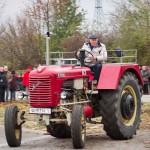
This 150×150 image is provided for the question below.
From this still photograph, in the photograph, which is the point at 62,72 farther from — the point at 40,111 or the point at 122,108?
the point at 122,108

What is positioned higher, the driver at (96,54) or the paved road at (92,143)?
the driver at (96,54)

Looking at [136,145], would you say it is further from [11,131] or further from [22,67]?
[22,67]

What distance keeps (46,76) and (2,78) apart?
12.9 metres

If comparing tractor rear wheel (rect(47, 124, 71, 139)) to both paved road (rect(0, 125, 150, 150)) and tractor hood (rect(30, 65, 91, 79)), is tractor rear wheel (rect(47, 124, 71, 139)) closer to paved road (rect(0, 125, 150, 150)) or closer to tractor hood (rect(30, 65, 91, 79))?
paved road (rect(0, 125, 150, 150))

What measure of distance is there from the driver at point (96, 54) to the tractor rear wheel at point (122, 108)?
51 centimetres

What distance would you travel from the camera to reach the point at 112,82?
10711 mm

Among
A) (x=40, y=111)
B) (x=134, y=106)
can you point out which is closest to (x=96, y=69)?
(x=134, y=106)

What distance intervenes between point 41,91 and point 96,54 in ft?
5.83

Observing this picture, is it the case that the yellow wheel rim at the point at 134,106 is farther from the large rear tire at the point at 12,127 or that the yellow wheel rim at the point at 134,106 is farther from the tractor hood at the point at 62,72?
the large rear tire at the point at 12,127

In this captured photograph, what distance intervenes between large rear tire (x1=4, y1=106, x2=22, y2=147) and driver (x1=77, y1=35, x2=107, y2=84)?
1.82 metres

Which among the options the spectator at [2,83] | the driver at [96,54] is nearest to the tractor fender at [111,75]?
the driver at [96,54]

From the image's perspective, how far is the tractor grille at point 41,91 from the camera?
10.1 m

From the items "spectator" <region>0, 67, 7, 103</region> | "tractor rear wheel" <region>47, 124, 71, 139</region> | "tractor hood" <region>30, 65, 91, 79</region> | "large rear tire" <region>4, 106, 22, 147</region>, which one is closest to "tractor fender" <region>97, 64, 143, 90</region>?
"tractor hood" <region>30, 65, 91, 79</region>

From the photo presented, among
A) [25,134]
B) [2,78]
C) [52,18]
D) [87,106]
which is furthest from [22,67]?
[87,106]
